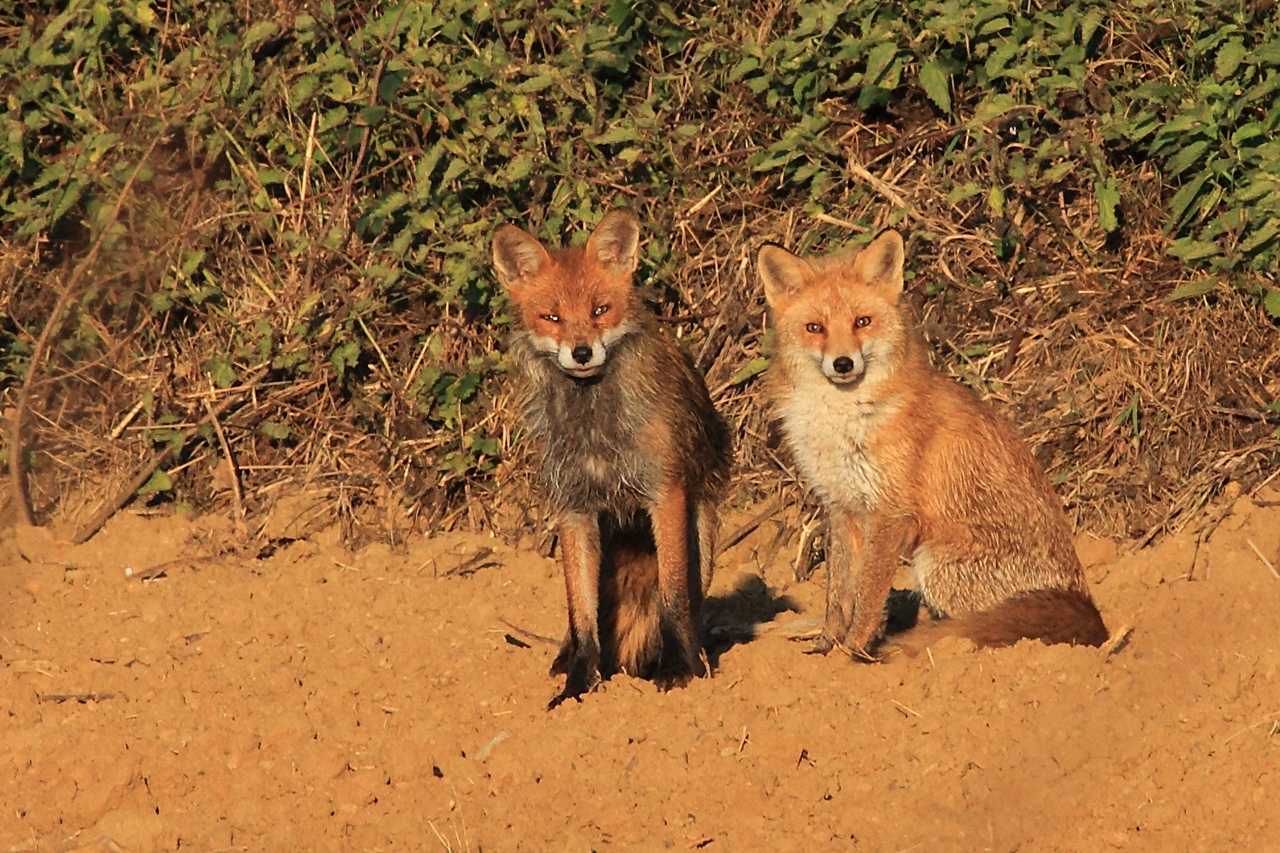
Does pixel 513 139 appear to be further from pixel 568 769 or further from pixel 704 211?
pixel 568 769

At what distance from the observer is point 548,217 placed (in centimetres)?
741

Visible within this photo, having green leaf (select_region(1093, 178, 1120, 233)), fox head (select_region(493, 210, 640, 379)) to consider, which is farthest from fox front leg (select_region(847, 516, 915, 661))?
green leaf (select_region(1093, 178, 1120, 233))

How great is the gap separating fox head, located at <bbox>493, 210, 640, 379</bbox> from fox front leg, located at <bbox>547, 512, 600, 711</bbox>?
632mm

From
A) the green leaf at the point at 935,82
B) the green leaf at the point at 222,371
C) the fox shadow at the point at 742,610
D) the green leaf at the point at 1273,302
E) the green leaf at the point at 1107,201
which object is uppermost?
the green leaf at the point at 935,82

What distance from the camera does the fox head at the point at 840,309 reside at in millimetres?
5738

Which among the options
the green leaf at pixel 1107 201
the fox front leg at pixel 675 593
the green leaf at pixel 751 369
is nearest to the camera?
the fox front leg at pixel 675 593

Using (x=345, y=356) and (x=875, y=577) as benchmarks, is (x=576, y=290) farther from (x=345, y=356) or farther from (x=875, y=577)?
(x=345, y=356)

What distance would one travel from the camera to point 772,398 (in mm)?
6160

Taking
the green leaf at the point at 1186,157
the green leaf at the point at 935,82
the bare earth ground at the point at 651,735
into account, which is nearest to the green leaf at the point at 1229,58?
the green leaf at the point at 1186,157

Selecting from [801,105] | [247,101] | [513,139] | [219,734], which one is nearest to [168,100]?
[247,101]

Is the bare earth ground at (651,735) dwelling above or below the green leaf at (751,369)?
below

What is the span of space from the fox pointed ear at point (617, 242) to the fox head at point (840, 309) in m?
0.53

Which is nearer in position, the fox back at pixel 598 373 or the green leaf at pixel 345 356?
the fox back at pixel 598 373

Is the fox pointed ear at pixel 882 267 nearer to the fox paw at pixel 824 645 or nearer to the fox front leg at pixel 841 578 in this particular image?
the fox front leg at pixel 841 578
